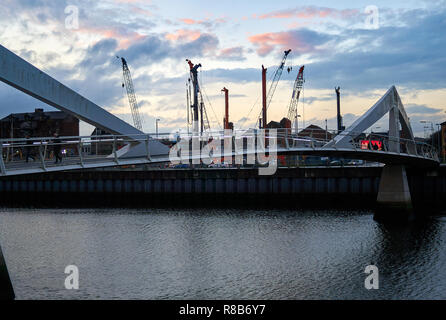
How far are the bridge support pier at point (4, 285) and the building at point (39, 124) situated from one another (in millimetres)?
83977

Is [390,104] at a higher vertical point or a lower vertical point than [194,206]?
higher

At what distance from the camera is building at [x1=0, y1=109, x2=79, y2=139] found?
105175 mm

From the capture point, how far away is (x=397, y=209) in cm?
4238

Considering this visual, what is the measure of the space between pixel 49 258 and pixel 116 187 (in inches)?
1316

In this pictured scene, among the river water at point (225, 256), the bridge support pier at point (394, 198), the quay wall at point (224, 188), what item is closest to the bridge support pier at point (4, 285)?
the river water at point (225, 256)

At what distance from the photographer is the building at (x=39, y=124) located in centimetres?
10518

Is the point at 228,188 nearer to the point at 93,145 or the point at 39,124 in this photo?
the point at 93,145

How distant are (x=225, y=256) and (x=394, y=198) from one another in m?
20.8

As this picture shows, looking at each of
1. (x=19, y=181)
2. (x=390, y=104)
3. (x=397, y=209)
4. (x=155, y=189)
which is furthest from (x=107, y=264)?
(x=19, y=181)

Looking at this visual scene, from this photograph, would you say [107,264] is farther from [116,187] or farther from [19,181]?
[19,181]

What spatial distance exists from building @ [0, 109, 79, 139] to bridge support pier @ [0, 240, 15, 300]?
8398cm

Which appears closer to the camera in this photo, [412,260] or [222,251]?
[412,260]
